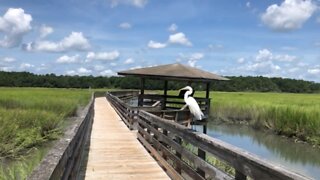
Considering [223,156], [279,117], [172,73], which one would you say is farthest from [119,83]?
[223,156]

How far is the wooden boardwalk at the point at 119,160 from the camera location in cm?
789

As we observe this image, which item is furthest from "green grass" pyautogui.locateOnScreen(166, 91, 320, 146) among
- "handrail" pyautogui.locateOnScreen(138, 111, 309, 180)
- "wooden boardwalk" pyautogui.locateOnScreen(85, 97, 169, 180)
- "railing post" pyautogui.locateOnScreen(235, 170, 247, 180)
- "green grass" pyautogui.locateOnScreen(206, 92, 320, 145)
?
"railing post" pyautogui.locateOnScreen(235, 170, 247, 180)

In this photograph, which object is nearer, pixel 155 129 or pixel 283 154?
pixel 155 129

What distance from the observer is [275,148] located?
20391 millimetres

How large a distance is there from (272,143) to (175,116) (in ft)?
24.1

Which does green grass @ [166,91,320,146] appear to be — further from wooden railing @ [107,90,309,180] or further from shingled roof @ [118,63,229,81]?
wooden railing @ [107,90,309,180]

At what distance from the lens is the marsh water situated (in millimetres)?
16312

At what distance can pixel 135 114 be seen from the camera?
15.5 m

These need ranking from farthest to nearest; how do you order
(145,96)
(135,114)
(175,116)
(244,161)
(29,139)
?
(145,96)
(175,116)
(135,114)
(29,139)
(244,161)

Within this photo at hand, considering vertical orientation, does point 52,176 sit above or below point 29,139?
above

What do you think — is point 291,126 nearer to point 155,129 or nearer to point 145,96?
point 145,96

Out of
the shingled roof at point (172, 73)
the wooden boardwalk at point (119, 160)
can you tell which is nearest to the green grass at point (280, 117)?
the shingled roof at point (172, 73)

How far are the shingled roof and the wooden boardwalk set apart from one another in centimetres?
501

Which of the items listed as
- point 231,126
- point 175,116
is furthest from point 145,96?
point 231,126
